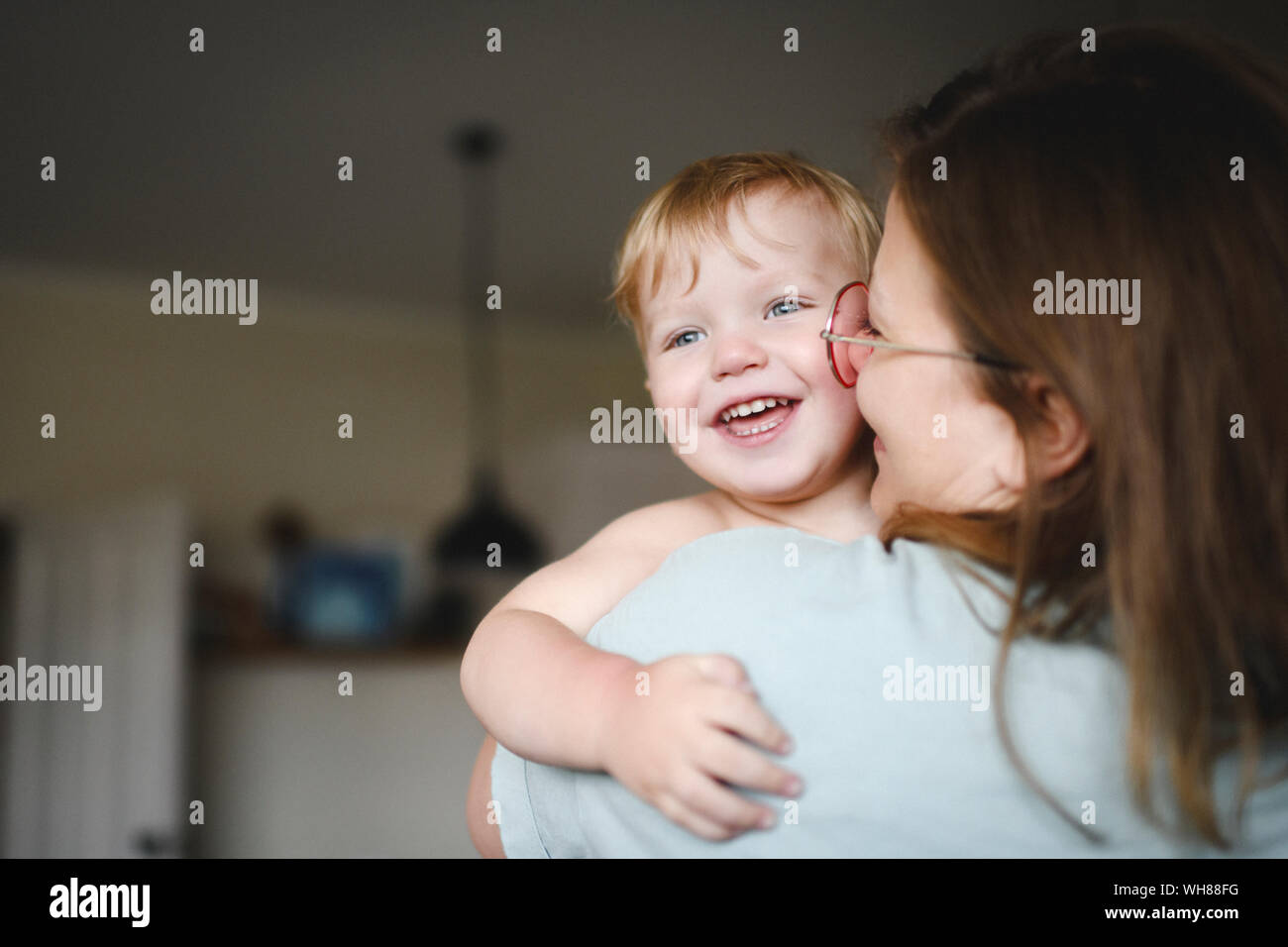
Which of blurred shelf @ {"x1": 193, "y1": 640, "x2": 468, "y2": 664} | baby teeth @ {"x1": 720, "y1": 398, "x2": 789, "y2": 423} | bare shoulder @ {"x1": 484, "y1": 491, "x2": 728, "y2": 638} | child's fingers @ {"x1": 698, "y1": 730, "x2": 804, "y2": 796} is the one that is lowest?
blurred shelf @ {"x1": 193, "y1": 640, "x2": 468, "y2": 664}

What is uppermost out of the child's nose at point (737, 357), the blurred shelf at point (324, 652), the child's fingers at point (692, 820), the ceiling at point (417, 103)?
the ceiling at point (417, 103)

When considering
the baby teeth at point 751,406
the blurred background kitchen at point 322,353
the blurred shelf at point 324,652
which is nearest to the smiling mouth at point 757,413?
the baby teeth at point 751,406

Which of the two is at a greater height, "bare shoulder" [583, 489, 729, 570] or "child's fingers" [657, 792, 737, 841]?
"bare shoulder" [583, 489, 729, 570]

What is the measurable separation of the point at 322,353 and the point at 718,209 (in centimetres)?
320

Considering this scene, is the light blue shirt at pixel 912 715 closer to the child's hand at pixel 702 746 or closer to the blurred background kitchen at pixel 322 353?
the child's hand at pixel 702 746

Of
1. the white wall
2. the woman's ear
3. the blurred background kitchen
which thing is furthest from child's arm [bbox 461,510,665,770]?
the white wall

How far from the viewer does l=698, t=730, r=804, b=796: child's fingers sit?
0.47 metres

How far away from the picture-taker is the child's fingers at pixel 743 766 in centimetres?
47

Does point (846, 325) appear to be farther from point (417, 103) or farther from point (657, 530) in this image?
point (417, 103)

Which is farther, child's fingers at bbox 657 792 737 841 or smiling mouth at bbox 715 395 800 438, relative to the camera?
smiling mouth at bbox 715 395 800 438

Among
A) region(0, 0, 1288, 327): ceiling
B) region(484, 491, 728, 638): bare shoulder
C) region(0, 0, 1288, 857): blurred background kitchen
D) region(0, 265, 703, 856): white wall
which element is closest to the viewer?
region(484, 491, 728, 638): bare shoulder

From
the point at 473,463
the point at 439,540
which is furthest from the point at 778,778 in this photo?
the point at 473,463

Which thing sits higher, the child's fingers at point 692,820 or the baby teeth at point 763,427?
the baby teeth at point 763,427

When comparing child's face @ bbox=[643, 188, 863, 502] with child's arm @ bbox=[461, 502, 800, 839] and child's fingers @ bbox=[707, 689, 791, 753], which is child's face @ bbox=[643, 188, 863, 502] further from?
child's fingers @ bbox=[707, 689, 791, 753]
